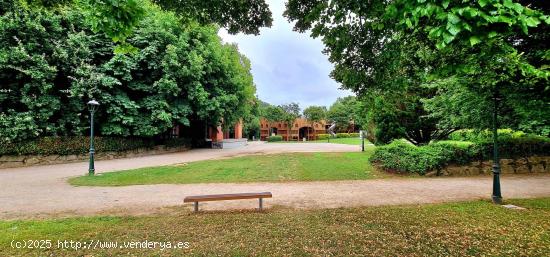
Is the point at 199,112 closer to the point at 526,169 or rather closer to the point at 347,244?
the point at 347,244

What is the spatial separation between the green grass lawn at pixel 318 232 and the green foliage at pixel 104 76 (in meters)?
8.38

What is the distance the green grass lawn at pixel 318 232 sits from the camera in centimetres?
388

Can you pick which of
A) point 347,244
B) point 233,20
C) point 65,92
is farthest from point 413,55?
point 65,92

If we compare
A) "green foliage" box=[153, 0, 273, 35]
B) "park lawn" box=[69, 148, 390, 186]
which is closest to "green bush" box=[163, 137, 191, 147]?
"park lawn" box=[69, 148, 390, 186]

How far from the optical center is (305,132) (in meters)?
49.3

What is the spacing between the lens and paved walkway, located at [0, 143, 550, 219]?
6.39m

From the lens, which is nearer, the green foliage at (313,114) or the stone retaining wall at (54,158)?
the stone retaining wall at (54,158)

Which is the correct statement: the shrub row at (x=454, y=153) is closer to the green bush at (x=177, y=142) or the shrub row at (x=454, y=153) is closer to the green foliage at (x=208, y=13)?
the green foliage at (x=208, y=13)

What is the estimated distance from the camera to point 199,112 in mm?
19172

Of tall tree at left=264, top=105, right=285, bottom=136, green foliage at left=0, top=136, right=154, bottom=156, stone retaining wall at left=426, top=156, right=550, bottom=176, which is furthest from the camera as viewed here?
tall tree at left=264, top=105, right=285, bottom=136

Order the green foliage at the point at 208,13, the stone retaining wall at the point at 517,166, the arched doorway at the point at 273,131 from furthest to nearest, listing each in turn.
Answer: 1. the arched doorway at the point at 273,131
2. the stone retaining wall at the point at 517,166
3. the green foliage at the point at 208,13

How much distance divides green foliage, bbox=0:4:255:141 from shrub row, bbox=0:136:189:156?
18.3 inches

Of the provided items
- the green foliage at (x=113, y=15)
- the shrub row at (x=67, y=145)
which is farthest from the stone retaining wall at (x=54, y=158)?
the green foliage at (x=113, y=15)

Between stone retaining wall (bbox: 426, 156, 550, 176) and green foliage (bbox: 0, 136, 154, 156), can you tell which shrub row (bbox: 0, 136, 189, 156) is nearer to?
green foliage (bbox: 0, 136, 154, 156)
